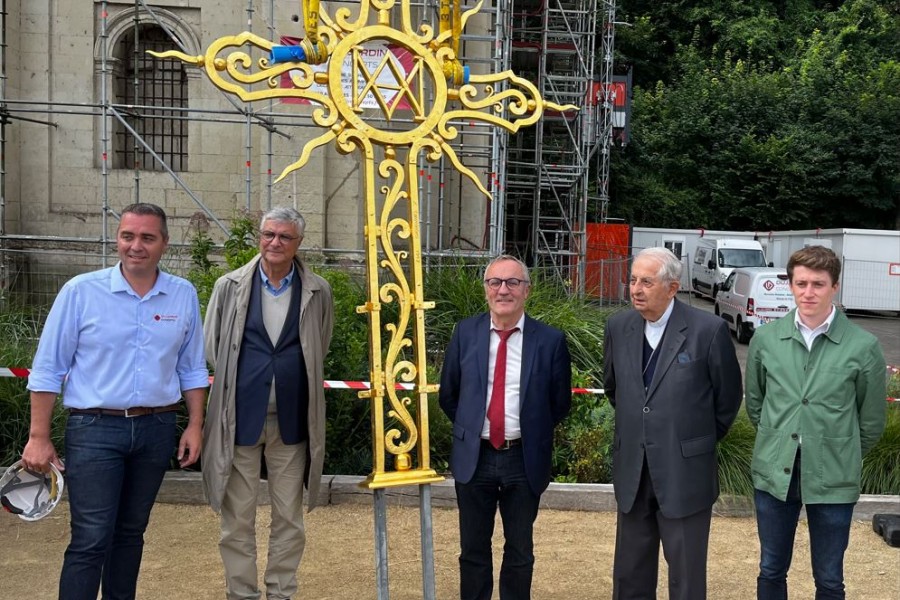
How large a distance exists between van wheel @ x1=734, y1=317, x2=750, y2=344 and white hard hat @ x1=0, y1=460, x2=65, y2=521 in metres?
15.8

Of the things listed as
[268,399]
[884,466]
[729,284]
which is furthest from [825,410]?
[729,284]

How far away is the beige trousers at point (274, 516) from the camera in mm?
4379

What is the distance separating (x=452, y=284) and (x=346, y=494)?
326 centimetres

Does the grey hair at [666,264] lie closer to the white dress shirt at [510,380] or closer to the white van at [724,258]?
the white dress shirt at [510,380]

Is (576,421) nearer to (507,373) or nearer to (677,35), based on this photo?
(507,373)

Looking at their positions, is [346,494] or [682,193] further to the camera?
[682,193]

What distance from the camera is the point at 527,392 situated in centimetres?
416

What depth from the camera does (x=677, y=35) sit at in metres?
37.6

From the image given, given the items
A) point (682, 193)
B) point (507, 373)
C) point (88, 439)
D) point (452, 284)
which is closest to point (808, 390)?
point (507, 373)

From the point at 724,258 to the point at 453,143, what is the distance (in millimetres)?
14493

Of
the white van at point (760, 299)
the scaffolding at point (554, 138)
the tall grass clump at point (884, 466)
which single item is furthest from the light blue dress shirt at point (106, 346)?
the scaffolding at point (554, 138)

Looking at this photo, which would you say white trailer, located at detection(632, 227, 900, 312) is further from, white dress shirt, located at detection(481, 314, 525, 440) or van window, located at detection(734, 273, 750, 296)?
white dress shirt, located at detection(481, 314, 525, 440)

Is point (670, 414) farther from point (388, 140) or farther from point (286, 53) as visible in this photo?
point (286, 53)

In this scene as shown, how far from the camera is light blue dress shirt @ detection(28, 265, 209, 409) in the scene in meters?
3.87
